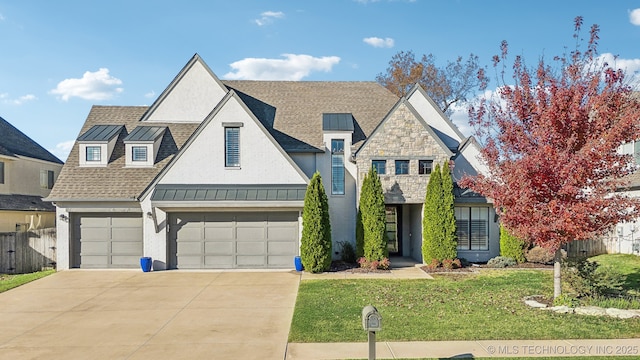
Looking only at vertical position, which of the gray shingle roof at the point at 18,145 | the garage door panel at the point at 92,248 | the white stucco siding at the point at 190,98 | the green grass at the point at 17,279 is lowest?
the green grass at the point at 17,279

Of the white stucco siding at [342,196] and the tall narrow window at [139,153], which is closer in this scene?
the tall narrow window at [139,153]

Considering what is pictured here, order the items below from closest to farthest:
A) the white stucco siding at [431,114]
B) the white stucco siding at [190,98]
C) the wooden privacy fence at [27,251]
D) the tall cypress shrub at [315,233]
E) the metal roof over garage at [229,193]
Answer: the tall cypress shrub at [315,233] → the metal roof over garage at [229,193] → the wooden privacy fence at [27,251] → the white stucco siding at [190,98] → the white stucco siding at [431,114]

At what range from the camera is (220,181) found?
18484 mm

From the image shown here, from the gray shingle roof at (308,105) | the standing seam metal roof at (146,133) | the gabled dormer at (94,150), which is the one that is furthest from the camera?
the gray shingle roof at (308,105)

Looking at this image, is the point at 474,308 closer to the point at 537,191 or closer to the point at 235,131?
the point at 537,191

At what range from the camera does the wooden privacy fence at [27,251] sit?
18125 millimetres

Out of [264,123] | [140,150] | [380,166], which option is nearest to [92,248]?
[140,150]

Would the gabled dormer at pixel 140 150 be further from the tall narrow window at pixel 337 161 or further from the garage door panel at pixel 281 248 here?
the tall narrow window at pixel 337 161

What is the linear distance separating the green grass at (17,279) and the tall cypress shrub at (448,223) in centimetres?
1556

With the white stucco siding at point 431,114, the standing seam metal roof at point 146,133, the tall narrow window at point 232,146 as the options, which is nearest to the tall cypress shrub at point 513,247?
the white stucco siding at point 431,114

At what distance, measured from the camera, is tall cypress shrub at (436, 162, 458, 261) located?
60.4ft

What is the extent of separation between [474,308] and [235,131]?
11646 millimetres

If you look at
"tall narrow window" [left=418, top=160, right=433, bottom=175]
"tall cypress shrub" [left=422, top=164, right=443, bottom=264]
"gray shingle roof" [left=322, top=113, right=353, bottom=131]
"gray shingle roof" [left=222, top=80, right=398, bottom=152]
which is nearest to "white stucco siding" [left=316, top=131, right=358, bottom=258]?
"gray shingle roof" [left=322, top=113, right=353, bottom=131]

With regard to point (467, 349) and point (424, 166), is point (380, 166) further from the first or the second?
point (467, 349)
